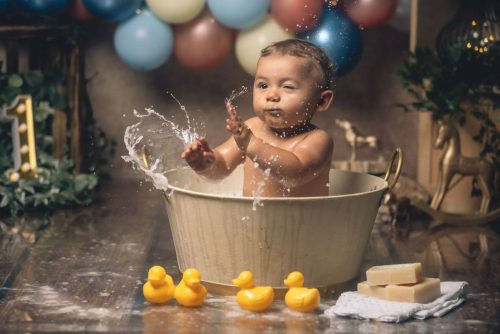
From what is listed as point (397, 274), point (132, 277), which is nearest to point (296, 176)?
point (397, 274)

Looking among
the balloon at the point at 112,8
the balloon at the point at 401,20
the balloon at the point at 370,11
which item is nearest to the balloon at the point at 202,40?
the balloon at the point at 112,8

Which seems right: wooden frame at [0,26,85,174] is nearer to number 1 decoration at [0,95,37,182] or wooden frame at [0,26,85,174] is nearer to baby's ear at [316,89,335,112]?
number 1 decoration at [0,95,37,182]

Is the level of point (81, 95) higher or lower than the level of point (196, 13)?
lower

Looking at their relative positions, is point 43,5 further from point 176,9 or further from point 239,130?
point 239,130

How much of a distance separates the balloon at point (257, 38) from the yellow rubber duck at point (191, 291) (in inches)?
49.9

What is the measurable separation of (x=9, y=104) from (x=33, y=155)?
0.57 ft

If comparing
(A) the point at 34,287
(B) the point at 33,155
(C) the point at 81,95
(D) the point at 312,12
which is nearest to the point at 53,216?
(B) the point at 33,155

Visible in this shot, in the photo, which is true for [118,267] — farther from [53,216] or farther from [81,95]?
[81,95]

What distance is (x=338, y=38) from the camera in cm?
275

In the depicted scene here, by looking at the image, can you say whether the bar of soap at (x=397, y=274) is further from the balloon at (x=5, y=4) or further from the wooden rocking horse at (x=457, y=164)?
the balloon at (x=5, y=4)

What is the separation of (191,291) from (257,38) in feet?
4.35

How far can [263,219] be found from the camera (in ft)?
5.52

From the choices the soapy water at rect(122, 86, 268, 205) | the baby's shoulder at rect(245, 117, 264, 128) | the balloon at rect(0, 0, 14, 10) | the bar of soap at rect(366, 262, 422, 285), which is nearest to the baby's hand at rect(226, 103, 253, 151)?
the soapy water at rect(122, 86, 268, 205)

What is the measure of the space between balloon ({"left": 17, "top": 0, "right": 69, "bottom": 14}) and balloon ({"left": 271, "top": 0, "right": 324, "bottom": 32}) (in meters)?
0.68
